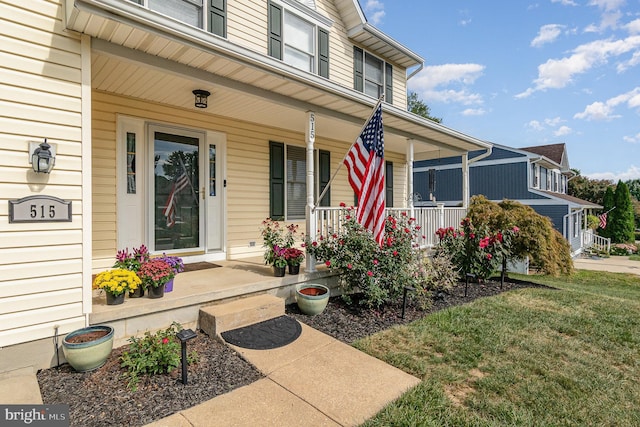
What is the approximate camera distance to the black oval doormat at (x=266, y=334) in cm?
326

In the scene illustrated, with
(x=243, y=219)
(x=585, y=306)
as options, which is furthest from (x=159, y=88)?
(x=585, y=306)

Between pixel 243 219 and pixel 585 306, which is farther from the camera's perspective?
pixel 243 219

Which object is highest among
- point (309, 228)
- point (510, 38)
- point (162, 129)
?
point (510, 38)

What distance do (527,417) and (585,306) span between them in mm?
3889

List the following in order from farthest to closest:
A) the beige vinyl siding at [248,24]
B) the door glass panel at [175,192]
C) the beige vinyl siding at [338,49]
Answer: the beige vinyl siding at [338,49] → the beige vinyl siding at [248,24] → the door glass panel at [175,192]

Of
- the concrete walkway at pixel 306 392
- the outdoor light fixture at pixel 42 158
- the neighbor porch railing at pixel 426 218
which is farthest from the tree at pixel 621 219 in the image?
the outdoor light fixture at pixel 42 158

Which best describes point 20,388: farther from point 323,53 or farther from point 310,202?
point 323,53

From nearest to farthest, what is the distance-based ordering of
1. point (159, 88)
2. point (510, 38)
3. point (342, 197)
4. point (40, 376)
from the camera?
point (40, 376), point (159, 88), point (342, 197), point (510, 38)

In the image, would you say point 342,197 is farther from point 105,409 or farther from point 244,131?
point 105,409

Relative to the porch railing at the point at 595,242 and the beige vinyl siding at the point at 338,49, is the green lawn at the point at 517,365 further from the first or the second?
the porch railing at the point at 595,242

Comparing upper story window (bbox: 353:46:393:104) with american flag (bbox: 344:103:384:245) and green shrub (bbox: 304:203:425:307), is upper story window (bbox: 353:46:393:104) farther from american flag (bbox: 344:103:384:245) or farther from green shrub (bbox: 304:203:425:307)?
green shrub (bbox: 304:203:425:307)

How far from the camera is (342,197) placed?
307 inches

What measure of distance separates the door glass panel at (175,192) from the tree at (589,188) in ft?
102

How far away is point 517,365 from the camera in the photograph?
3078 mm
